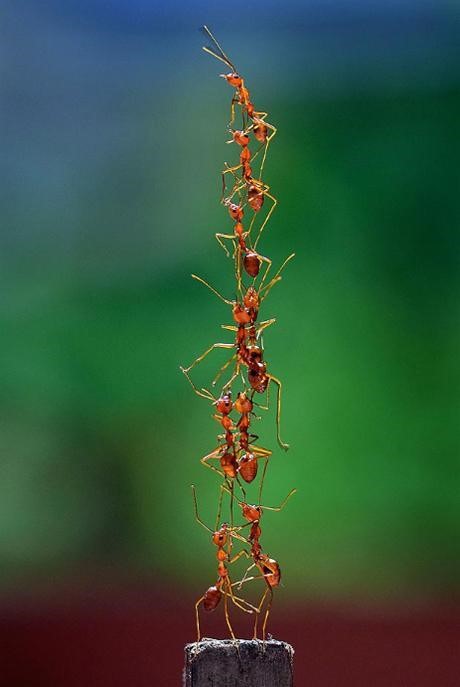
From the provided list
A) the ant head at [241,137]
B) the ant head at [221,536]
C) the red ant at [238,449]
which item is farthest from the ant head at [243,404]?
the ant head at [241,137]

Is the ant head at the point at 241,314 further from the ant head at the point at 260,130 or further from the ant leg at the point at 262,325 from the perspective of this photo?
the ant head at the point at 260,130

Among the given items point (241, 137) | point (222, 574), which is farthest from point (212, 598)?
point (241, 137)

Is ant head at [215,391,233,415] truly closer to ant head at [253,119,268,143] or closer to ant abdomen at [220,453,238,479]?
ant abdomen at [220,453,238,479]

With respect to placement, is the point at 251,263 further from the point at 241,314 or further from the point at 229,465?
the point at 229,465

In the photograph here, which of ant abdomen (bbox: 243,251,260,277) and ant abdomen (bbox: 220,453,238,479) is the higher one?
ant abdomen (bbox: 243,251,260,277)

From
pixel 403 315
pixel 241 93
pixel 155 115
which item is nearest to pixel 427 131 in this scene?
pixel 403 315

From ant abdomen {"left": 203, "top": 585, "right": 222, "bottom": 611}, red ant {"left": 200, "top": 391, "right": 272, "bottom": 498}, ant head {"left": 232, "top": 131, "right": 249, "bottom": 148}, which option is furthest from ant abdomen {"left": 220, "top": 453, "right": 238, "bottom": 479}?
ant head {"left": 232, "top": 131, "right": 249, "bottom": 148}
